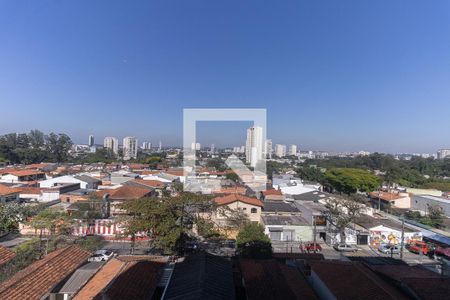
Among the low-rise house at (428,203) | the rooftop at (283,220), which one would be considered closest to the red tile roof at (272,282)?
the rooftop at (283,220)

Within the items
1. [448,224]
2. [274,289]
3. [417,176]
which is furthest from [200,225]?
[417,176]

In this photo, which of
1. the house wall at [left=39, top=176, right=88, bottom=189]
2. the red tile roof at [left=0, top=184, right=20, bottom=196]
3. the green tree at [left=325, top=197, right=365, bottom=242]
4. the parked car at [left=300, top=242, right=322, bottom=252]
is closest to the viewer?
the parked car at [left=300, top=242, right=322, bottom=252]

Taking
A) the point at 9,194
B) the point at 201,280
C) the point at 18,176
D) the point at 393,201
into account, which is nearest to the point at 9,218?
the point at 9,194

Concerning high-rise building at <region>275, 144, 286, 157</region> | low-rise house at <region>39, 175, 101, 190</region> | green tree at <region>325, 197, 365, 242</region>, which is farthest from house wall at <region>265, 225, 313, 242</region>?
high-rise building at <region>275, 144, 286, 157</region>

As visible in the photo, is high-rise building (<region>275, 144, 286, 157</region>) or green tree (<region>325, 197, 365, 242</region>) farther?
high-rise building (<region>275, 144, 286, 157</region>)

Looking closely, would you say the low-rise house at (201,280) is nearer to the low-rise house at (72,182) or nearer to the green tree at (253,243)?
the green tree at (253,243)

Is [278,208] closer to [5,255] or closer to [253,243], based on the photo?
[253,243]

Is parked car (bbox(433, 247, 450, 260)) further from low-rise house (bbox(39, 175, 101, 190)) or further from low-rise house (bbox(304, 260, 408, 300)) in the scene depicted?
low-rise house (bbox(39, 175, 101, 190))
